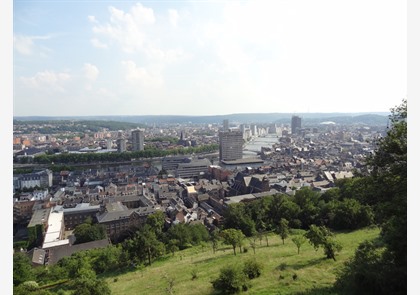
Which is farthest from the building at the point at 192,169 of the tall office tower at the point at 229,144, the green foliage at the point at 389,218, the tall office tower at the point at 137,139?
the green foliage at the point at 389,218

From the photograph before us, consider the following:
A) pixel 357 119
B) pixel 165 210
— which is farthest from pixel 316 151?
pixel 357 119

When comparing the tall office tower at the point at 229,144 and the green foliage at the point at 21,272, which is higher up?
the tall office tower at the point at 229,144

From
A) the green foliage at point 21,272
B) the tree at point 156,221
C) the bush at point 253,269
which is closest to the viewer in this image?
the bush at point 253,269

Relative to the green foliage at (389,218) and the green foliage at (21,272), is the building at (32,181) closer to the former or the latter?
the green foliage at (21,272)

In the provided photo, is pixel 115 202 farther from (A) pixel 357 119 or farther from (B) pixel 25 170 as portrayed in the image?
(A) pixel 357 119

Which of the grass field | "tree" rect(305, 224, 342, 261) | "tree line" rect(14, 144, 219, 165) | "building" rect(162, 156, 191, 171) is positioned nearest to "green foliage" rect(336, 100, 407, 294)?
the grass field

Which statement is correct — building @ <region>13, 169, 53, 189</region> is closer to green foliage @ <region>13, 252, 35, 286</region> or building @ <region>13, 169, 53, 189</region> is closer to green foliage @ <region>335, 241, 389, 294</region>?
green foliage @ <region>13, 252, 35, 286</region>

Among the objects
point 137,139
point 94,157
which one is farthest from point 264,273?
point 137,139

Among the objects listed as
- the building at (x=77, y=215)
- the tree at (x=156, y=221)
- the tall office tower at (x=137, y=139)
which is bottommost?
the building at (x=77, y=215)
